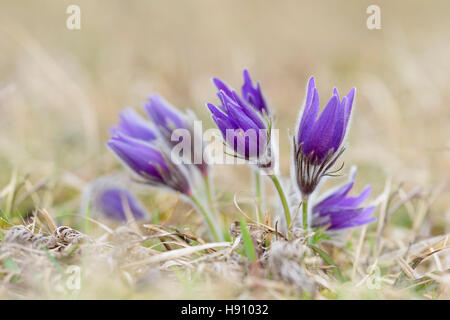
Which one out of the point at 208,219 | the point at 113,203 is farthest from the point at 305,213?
the point at 113,203

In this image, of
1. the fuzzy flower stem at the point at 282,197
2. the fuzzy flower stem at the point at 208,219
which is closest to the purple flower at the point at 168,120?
the fuzzy flower stem at the point at 208,219

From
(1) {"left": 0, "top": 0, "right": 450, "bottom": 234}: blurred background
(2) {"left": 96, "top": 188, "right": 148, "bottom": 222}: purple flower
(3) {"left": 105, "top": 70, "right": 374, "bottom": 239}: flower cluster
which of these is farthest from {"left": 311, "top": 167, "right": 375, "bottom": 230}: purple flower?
(2) {"left": 96, "top": 188, "right": 148, "bottom": 222}: purple flower

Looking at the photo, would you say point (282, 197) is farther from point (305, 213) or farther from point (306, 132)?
point (306, 132)

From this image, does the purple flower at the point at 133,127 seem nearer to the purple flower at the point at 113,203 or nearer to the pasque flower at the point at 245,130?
the purple flower at the point at 113,203

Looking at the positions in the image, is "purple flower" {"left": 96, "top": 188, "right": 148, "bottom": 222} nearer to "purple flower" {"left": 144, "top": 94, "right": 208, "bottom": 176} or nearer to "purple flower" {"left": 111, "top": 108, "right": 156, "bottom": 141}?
"purple flower" {"left": 111, "top": 108, "right": 156, "bottom": 141}
